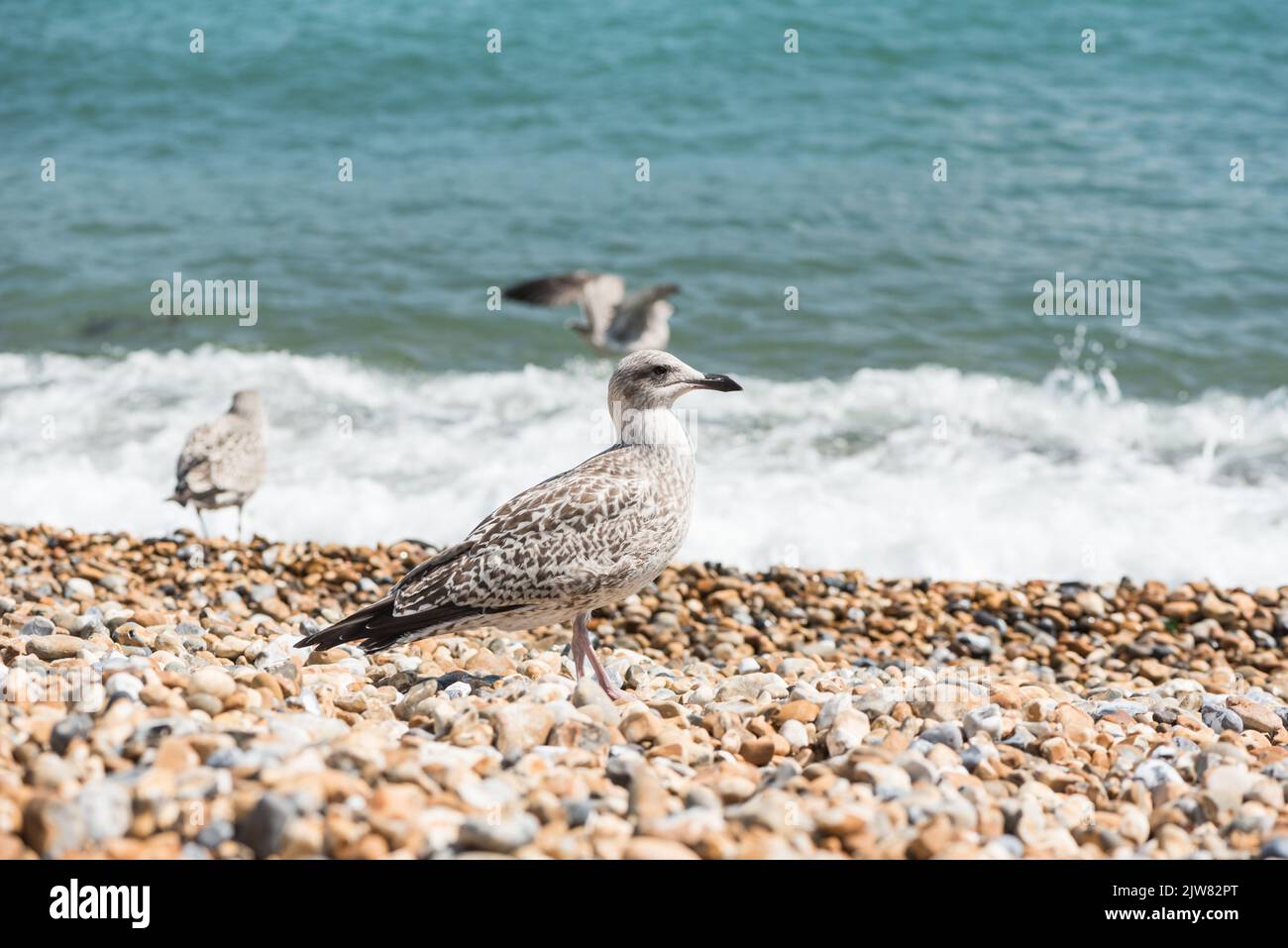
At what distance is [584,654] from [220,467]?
13.4ft

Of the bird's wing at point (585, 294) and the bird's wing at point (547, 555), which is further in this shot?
the bird's wing at point (585, 294)

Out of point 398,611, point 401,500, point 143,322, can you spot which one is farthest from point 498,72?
point 398,611

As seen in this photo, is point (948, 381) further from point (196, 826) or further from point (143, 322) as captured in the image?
point (196, 826)

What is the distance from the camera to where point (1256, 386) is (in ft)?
37.1

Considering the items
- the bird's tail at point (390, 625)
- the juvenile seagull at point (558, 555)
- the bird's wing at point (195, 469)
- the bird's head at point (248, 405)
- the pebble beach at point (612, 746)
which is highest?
the bird's head at point (248, 405)

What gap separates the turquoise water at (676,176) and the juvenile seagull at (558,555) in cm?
755

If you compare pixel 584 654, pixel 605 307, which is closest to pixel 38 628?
pixel 584 654

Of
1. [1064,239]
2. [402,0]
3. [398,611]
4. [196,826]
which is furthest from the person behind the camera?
[402,0]

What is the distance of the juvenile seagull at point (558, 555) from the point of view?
4324 mm

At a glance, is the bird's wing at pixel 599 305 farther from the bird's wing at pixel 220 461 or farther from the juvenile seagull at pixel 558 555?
the juvenile seagull at pixel 558 555

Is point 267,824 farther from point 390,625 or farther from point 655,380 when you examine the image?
point 655,380

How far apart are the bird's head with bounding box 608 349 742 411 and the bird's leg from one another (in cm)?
83

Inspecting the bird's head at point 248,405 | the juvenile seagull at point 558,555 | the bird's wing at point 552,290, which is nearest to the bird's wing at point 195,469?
the bird's head at point 248,405
